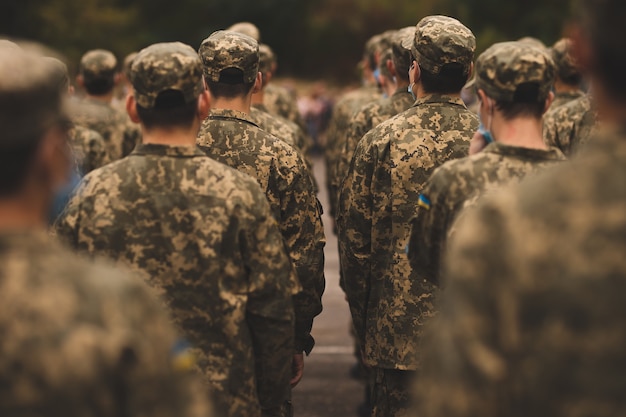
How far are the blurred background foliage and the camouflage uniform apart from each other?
48376 mm

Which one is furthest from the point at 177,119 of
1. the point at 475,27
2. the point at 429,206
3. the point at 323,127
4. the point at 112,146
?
the point at 475,27

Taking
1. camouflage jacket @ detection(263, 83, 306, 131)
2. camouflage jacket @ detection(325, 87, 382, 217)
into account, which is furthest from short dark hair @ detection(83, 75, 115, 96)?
camouflage jacket @ detection(325, 87, 382, 217)

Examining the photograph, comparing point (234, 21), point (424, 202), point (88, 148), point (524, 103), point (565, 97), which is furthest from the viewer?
point (234, 21)

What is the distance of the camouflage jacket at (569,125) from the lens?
28.3ft

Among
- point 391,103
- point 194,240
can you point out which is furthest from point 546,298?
point 391,103

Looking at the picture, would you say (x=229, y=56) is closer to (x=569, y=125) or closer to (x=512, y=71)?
(x=512, y=71)

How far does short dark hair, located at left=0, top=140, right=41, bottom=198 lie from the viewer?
8.67ft

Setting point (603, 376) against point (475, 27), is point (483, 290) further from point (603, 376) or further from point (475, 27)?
point (475, 27)

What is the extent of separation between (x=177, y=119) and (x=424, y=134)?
80.0 inches

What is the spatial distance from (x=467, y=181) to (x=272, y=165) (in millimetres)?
1793

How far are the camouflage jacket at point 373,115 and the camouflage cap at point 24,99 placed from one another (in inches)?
249

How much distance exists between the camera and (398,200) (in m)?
6.37

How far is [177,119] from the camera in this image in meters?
4.56

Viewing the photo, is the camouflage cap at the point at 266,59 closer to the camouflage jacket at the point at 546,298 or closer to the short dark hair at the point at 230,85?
the short dark hair at the point at 230,85
